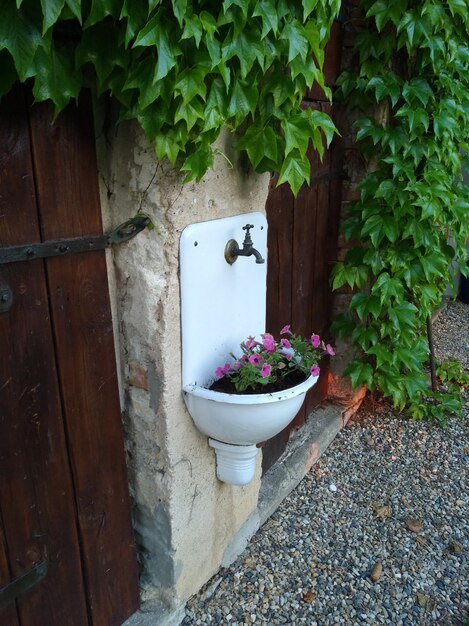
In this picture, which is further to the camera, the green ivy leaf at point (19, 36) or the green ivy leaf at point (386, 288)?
the green ivy leaf at point (386, 288)

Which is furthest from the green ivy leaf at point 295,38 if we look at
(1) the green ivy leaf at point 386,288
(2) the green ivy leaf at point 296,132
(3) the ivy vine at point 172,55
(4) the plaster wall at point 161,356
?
(1) the green ivy leaf at point 386,288

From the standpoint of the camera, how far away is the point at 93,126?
1.23 m

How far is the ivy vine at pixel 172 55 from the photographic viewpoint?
91cm

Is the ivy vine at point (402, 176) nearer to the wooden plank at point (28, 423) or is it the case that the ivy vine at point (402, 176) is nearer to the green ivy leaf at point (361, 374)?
the green ivy leaf at point (361, 374)

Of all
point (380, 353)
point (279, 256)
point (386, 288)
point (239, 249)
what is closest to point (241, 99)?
point (239, 249)

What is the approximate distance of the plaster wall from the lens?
1308mm

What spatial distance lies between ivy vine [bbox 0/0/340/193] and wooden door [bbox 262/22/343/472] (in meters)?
0.88

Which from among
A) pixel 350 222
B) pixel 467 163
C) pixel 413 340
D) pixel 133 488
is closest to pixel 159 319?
pixel 133 488

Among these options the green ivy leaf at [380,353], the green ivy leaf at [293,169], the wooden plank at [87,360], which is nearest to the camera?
the wooden plank at [87,360]

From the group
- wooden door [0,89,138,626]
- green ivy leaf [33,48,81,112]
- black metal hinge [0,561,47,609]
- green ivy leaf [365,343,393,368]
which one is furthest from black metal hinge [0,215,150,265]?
green ivy leaf [365,343,393,368]

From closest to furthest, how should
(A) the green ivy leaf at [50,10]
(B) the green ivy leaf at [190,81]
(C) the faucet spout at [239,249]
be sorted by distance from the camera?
1. (A) the green ivy leaf at [50,10]
2. (B) the green ivy leaf at [190,81]
3. (C) the faucet spout at [239,249]

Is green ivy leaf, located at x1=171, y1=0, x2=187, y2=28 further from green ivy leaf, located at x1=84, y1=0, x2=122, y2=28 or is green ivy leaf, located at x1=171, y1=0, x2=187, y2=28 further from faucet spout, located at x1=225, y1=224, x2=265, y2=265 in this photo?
faucet spout, located at x1=225, y1=224, x2=265, y2=265

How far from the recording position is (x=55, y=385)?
124 centimetres

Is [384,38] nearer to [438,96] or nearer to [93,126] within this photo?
[438,96]
